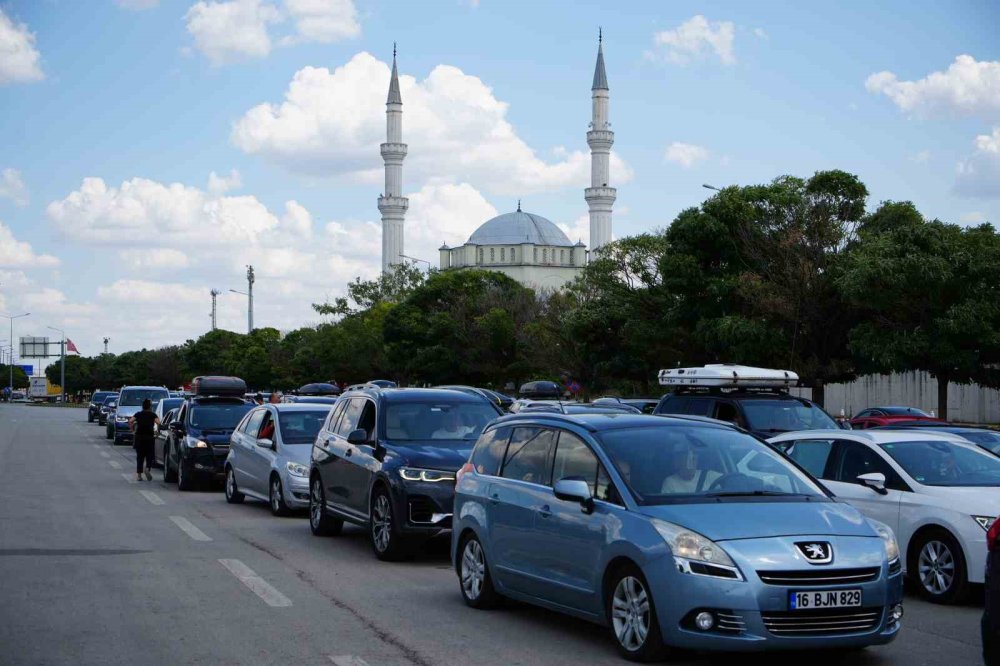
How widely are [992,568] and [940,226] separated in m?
31.4

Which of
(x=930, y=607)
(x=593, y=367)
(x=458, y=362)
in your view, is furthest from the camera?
(x=458, y=362)

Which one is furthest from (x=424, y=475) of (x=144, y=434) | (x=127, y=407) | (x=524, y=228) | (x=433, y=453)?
(x=524, y=228)

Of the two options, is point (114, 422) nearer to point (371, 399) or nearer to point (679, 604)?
point (371, 399)

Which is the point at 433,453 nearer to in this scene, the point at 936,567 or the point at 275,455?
the point at 936,567

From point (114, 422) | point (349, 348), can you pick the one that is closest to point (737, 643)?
point (114, 422)

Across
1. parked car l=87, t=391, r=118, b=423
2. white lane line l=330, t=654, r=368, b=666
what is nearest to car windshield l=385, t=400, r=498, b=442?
white lane line l=330, t=654, r=368, b=666

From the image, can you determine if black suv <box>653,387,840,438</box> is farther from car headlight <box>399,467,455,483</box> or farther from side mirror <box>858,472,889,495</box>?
side mirror <box>858,472,889,495</box>

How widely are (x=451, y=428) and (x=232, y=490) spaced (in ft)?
23.0

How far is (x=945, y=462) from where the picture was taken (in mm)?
11367

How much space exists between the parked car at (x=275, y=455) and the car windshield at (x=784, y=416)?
622 centimetres

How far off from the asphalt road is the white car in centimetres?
33

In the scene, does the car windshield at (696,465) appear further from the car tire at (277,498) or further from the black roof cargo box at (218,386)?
the black roof cargo box at (218,386)

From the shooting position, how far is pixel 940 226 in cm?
3572

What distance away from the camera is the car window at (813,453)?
1205 cm
